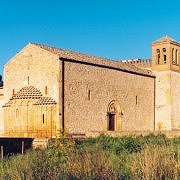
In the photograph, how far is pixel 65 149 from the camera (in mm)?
15719

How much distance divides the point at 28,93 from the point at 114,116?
251 inches

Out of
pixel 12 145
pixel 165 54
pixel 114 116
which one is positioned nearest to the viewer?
pixel 12 145

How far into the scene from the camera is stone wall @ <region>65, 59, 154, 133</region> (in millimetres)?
24406

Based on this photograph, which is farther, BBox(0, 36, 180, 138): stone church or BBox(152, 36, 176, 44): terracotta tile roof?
BBox(152, 36, 176, 44): terracotta tile roof

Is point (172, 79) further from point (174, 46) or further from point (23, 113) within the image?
point (23, 113)

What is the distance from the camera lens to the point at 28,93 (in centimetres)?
2498

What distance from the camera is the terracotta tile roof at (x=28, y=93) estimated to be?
24625mm

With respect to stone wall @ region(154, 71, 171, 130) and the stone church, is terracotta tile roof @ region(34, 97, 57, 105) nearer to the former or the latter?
the stone church

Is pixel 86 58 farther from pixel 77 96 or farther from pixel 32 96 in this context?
pixel 32 96

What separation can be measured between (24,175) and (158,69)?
26075mm

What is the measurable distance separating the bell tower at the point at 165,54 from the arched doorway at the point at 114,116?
21.1ft

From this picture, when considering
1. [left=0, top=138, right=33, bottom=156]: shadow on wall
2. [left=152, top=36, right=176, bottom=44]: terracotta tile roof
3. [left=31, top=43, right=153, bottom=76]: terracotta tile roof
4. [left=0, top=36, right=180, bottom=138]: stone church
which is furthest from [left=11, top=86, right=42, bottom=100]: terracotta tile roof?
[left=152, top=36, right=176, bottom=44]: terracotta tile roof

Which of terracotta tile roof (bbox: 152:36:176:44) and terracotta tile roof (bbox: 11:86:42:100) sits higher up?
terracotta tile roof (bbox: 152:36:176:44)

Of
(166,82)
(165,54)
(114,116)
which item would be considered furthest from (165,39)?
(114,116)
